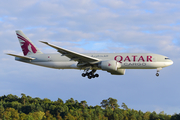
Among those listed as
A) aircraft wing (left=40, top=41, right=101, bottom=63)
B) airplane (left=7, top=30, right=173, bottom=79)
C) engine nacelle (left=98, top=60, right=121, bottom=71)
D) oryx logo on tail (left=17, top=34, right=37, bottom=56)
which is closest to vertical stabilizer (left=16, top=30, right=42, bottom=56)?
oryx logo on tail (left=17, top=34, right=37, bottom=56)

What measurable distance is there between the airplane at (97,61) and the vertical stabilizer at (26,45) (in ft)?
6.41

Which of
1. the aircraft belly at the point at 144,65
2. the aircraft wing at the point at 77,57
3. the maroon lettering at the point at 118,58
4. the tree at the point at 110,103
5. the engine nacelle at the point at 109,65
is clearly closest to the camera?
the aircraft wing at the point at 77,57

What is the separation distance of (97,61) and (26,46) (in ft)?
53.4

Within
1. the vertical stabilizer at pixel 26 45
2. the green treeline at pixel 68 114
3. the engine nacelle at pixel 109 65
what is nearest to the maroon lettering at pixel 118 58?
the engine nacelle at pixel 109 65

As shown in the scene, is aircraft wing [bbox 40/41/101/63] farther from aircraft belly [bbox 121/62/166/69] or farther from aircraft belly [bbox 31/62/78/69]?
aircraft belly [bbox 121/62/166/69]

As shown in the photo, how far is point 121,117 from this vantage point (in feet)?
393

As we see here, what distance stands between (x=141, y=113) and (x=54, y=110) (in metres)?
40.6

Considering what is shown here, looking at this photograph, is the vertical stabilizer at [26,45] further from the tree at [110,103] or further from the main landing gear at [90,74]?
the tree at [110,103]

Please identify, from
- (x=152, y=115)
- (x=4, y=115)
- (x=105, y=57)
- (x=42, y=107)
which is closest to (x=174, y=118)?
(x=152, y=115)

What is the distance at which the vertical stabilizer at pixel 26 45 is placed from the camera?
181 feet

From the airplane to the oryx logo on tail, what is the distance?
2375 millimetres

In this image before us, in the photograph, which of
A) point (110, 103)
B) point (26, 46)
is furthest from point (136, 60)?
point (110, 103)

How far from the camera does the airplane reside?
46562 millimetres

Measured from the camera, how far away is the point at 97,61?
48.1 meters
